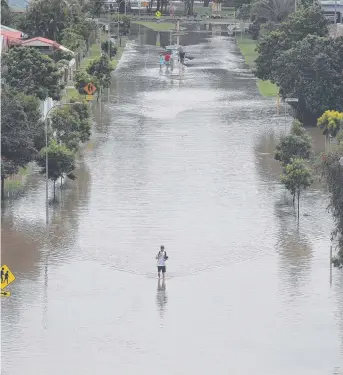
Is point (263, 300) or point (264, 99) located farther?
point (264, 99)

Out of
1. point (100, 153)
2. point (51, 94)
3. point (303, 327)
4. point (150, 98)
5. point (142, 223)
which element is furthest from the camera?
point (150, 98)

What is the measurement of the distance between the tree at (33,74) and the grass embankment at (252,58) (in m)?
23.6

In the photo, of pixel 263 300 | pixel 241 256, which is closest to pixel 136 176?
pixel 241 256

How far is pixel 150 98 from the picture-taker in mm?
104250

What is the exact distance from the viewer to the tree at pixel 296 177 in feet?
216

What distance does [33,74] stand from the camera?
87438 mm

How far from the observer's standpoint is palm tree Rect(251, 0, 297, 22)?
473 feet

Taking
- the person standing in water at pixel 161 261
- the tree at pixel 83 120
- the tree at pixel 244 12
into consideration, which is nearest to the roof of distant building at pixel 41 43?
the tree at pixel 83 120

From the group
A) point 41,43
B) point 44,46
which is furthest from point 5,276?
point 44,46

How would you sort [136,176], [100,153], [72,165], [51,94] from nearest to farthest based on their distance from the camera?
[72,165]
[136,176]
[100,153]
[51,94]

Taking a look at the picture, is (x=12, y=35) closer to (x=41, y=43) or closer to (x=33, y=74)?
(x=41, y=43)

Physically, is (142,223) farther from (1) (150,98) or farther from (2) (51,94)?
(1) (150,98)

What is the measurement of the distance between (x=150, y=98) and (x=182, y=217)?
135 feet

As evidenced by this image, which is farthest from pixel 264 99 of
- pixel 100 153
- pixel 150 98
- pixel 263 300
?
pixel 263 300
